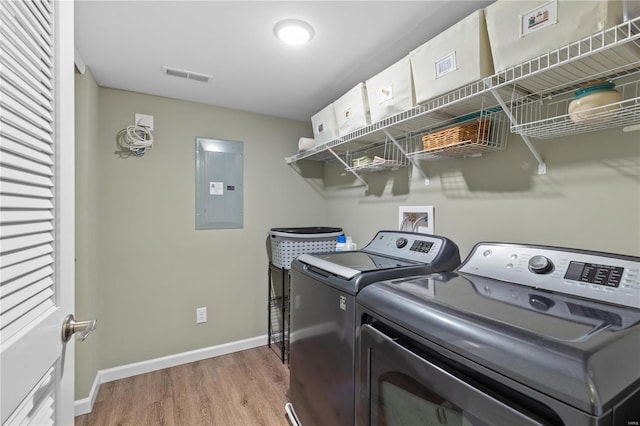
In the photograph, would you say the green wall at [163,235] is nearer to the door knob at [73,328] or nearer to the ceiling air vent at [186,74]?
the ceiling air vent at [186,74]

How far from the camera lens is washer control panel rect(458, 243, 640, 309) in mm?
835

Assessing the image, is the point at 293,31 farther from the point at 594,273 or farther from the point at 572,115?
the point at 594,273

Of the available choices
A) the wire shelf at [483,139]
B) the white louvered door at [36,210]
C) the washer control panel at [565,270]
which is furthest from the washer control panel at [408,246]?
the white louvered door at [36,210]

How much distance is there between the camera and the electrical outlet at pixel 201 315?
8.21ft

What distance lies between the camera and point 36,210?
0.65 metres

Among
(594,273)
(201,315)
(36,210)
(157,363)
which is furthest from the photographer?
(201,315)

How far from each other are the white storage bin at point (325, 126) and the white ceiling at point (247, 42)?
19 cm

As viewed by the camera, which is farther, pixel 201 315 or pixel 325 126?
pixel 201 315

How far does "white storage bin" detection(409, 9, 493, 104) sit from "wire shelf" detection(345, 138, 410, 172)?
1.92 ft

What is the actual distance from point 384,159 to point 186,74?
143 centimetres

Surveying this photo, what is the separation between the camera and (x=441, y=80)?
1256mm

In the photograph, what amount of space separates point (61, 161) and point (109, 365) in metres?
2.17

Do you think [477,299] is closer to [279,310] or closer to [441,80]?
[441,80]

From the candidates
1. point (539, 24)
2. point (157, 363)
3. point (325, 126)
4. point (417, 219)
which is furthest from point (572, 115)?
point (157, 363)
